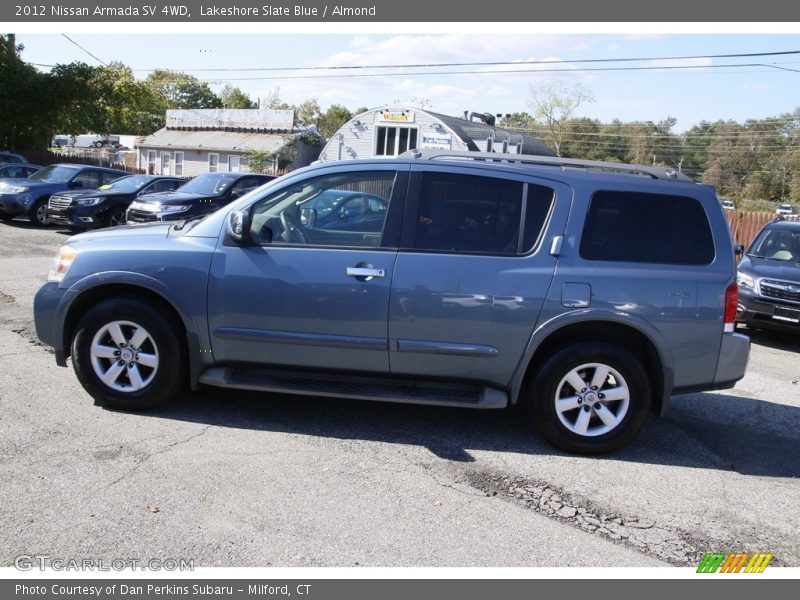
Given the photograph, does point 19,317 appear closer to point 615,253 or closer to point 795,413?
point 615,253

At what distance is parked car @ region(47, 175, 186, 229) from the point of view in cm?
1608

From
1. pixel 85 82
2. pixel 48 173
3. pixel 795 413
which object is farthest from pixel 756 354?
pixel 85 82

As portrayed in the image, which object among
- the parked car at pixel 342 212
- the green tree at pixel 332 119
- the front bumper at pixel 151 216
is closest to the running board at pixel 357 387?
the parked car at pixel 342 212

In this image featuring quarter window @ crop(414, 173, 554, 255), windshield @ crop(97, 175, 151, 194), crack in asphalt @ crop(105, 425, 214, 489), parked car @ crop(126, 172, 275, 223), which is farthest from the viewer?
windshield @ crop(97, 175, 151, 194)

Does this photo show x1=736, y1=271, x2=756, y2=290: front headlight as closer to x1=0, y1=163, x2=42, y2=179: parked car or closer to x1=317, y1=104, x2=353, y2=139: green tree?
x1=0, y1=163, x2=42, y2=179: parked car

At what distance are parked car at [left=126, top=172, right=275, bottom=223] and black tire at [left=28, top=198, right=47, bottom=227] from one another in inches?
136

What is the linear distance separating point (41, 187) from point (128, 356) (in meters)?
14.4

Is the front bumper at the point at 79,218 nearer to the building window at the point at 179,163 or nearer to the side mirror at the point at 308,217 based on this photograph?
the side mirror at the point at 308,217

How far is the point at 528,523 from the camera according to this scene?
13.0ft

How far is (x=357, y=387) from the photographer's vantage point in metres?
4.99

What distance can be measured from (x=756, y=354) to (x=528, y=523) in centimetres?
641

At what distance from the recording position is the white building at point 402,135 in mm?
33250

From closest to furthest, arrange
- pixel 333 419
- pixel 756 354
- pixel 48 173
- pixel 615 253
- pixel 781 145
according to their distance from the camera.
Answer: pixel 615 253 → pixel 333 419 → pixel 756 354 → pixel 48 173 → pixel 781 145

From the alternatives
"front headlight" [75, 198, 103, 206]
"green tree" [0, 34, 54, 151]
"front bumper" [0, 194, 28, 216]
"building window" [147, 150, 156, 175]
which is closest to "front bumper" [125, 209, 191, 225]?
"front headlight" [75, 198, 103, 206]
